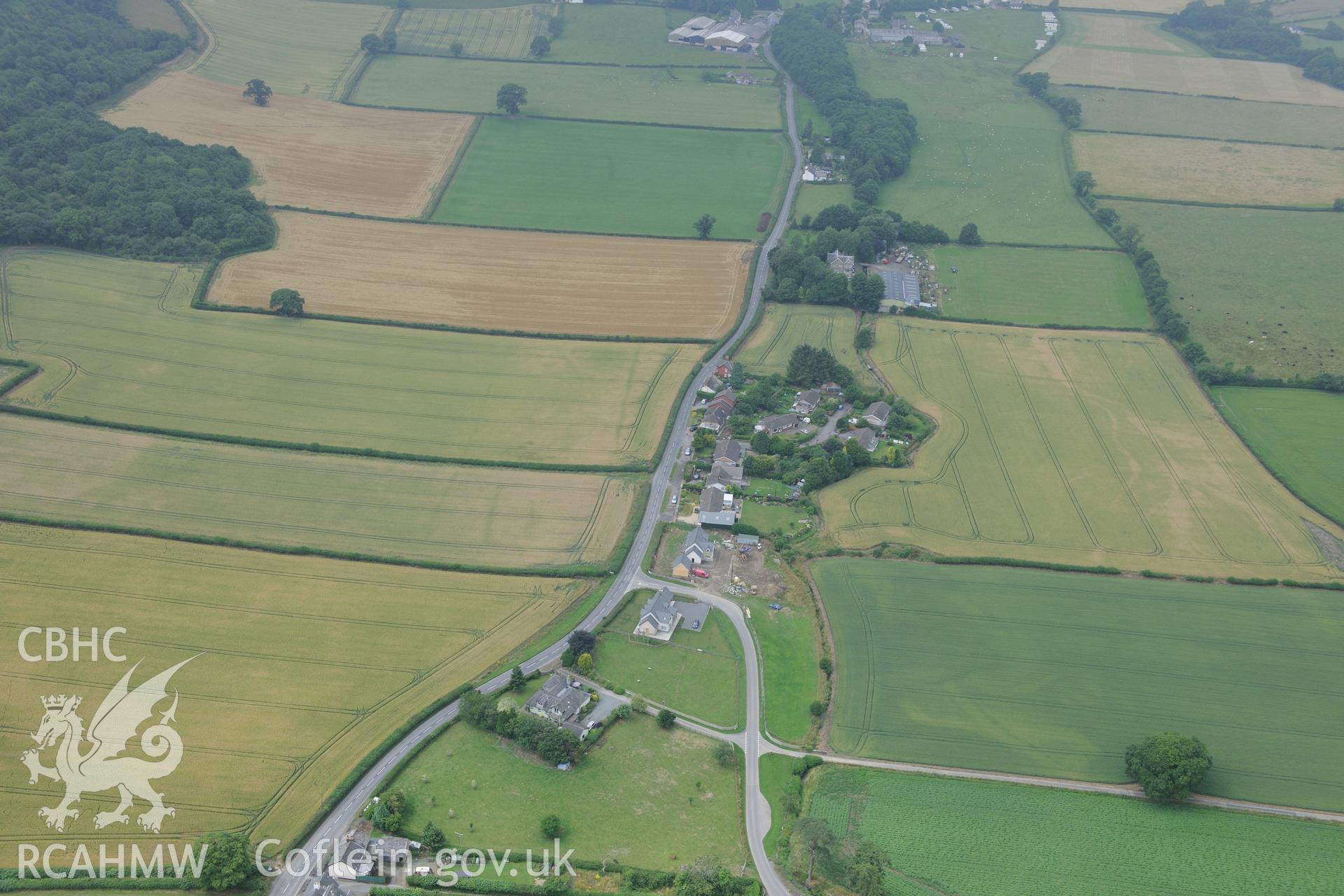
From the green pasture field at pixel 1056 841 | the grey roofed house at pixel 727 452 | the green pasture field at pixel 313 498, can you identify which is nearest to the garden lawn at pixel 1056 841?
the green pasture field at pixel 1056 841

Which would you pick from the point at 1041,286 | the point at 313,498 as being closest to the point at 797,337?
the point at 1041,286

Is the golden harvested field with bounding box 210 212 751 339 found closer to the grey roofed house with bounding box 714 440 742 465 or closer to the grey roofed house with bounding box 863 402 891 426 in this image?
the grey roofed house with bounding box 714 440 742 465

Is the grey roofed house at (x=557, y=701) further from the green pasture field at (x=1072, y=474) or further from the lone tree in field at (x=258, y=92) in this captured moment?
the lone tree in field at (x=258, y=92)

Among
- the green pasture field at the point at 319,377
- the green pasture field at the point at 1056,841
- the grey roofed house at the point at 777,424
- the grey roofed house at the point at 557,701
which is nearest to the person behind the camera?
the green pasture field at the point at 1056,841

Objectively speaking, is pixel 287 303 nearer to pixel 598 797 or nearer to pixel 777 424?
pixel 777 424

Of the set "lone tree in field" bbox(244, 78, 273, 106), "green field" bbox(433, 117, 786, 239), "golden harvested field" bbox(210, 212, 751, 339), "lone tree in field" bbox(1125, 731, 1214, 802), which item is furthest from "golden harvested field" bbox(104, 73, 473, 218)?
"lone tree in field" bbox(1125, 731, 1214, 802)

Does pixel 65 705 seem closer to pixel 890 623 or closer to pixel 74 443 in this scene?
pixel 74 443
